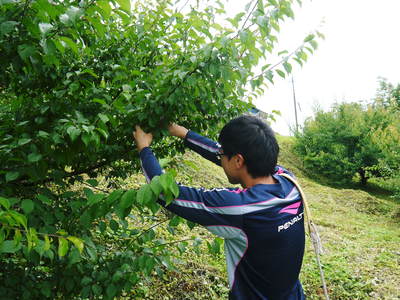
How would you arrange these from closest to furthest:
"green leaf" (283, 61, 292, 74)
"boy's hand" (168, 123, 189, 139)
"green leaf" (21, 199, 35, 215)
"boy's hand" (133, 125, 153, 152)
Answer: "green leaf" (21, 199, 35, 215) → "green leaf" (283, 61, 292, 74) → "boy's hand" (133, 125, 153, 152) → "boy's hand" (168, 123, 189, 139)

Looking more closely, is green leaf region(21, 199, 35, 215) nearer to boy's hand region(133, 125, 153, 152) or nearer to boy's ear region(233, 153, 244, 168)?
boy's hand region(133, 125, 153, 152)

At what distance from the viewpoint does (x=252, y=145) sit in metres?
1.60

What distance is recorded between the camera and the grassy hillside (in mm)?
3693

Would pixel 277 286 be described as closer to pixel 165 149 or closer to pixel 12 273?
pixel 165 149

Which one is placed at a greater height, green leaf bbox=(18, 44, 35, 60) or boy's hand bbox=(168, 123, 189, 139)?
green leaf bbox=(18, 44, 35, 60)

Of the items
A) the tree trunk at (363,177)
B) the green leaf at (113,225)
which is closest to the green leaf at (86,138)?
the green leaf at (113,225)

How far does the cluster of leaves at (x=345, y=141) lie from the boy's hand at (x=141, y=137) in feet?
50.5

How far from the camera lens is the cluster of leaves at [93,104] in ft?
4.25

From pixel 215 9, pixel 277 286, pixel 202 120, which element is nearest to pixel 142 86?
pixel 202 120

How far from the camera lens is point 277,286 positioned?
158 cm

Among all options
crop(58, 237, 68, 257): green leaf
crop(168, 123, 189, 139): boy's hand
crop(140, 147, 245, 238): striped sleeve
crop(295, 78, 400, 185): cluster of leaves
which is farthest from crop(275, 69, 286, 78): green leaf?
crop(295, 78, 400, 185): cluster of leaves

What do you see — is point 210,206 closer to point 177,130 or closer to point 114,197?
point 114,197

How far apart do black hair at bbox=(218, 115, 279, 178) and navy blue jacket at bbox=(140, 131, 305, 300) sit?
104 millimetres

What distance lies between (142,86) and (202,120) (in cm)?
47
